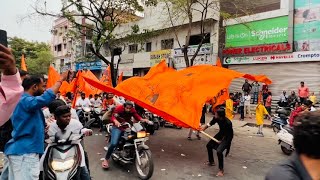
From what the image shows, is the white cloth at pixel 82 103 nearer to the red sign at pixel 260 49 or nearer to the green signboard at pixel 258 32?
the red sign at pixel 260 49

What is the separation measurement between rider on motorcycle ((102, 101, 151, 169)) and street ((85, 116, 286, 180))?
368mm

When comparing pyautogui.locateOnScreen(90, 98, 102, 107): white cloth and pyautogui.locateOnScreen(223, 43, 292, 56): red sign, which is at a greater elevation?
pyautogui.locateOnScreen(223, 43, 292, 56): red sign

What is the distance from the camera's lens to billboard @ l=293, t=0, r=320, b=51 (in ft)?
48.6

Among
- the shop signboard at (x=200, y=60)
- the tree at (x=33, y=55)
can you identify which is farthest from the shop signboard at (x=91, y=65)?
the shop signboard at (x=200, y=60)

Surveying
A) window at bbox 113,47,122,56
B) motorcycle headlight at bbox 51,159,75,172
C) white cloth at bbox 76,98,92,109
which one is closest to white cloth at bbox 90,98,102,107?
white cloth at bbox 76,98,92,109

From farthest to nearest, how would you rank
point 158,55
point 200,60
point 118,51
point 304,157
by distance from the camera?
point 118,51
point 158,55
point 200,60
point 304,157

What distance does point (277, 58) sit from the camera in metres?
16.4

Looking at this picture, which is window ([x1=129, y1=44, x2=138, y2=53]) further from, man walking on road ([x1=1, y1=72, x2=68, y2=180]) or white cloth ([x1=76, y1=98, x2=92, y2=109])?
man walking on road ([x1=1, y1=72, x2=68, y2=180])

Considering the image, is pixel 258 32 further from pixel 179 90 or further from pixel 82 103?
pixel 179 90

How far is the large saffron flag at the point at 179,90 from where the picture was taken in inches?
282

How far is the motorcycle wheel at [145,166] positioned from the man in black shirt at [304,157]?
4076 millimetres

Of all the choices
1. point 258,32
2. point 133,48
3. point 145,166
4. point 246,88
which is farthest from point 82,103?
point 133,48

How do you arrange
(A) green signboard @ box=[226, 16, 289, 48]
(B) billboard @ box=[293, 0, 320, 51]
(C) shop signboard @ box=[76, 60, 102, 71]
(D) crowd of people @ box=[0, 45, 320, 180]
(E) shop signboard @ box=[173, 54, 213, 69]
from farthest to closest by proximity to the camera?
(C) shop signboard @ box=[76, 60, 102, 71] → (E) shop signboard @ box=[173, 54, 213, 69] → (A) green signboard @ box=[226, 16, 289, 48] → (B) billboard @ box=[293, 0, 320, 51] → (D) crowd of people @ box=[0, 45, 320, 180]

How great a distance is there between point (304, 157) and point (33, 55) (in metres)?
44.8
